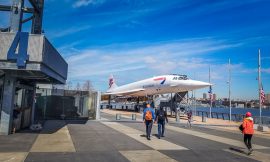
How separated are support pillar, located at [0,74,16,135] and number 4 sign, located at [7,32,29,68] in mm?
2031

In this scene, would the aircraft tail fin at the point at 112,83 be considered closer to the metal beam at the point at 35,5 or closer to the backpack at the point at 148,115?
the metal beam at the point at 35,5

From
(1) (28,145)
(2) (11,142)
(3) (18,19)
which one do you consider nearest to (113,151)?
(1) (28,145)

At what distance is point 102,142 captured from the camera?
12516 mm

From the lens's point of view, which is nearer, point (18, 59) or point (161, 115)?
point (18, 59)

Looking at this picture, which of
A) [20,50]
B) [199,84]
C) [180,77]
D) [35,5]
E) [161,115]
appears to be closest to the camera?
[20,50]

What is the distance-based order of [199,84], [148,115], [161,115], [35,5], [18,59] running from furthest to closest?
[199,84], [35,5], [161,115], [148,115], [18,59]

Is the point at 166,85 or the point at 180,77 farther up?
the point at 180,77

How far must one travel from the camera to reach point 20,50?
40.6 feet

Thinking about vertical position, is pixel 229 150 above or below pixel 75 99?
below

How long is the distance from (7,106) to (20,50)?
312 centimetres

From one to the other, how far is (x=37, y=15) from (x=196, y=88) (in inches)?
988

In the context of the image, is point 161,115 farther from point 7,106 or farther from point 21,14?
point 21,14

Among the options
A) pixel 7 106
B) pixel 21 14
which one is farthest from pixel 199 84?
pixel 7 106

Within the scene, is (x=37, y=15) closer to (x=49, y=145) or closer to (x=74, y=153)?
(x=49, y=145)
